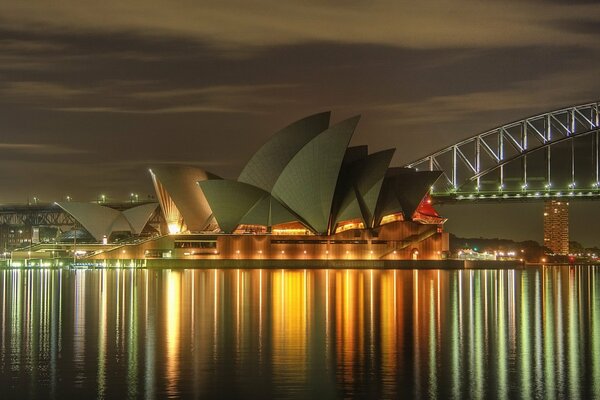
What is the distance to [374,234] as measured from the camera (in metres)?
114

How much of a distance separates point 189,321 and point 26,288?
26.6 metres

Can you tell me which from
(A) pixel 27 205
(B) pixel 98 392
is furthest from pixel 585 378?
(A) pixel 27 205

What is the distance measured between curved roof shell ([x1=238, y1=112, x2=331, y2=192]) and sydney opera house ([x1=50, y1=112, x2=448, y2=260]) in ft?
0.34

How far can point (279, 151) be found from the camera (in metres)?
112

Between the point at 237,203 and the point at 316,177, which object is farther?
the point at 237,203

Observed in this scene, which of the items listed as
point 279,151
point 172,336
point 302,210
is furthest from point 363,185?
point 172,336

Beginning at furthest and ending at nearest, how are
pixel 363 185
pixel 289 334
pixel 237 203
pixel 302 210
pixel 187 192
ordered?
1. pixel 187 192
2. pixel 237 203
3. pixel 302 210
4. pixel 363 185
5. pixel 289 334

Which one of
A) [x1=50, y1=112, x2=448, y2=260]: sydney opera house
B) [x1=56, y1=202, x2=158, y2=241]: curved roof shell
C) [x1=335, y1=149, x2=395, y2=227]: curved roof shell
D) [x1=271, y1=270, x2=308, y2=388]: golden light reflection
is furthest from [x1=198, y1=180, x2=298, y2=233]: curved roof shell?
[x1=271, y1=270, x2=308, y2=388]: golden light reflection

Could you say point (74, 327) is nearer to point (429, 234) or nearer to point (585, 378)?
point (585, 378)

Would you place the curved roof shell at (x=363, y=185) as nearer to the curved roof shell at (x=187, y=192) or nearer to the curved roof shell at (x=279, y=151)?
the curved roof shell at (x=279, y=151)

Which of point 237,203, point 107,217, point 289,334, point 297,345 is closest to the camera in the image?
point 297,345

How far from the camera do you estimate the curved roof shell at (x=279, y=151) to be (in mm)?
108938

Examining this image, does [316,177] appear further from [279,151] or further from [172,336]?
[172,336]

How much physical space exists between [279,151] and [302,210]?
21.9 ft
